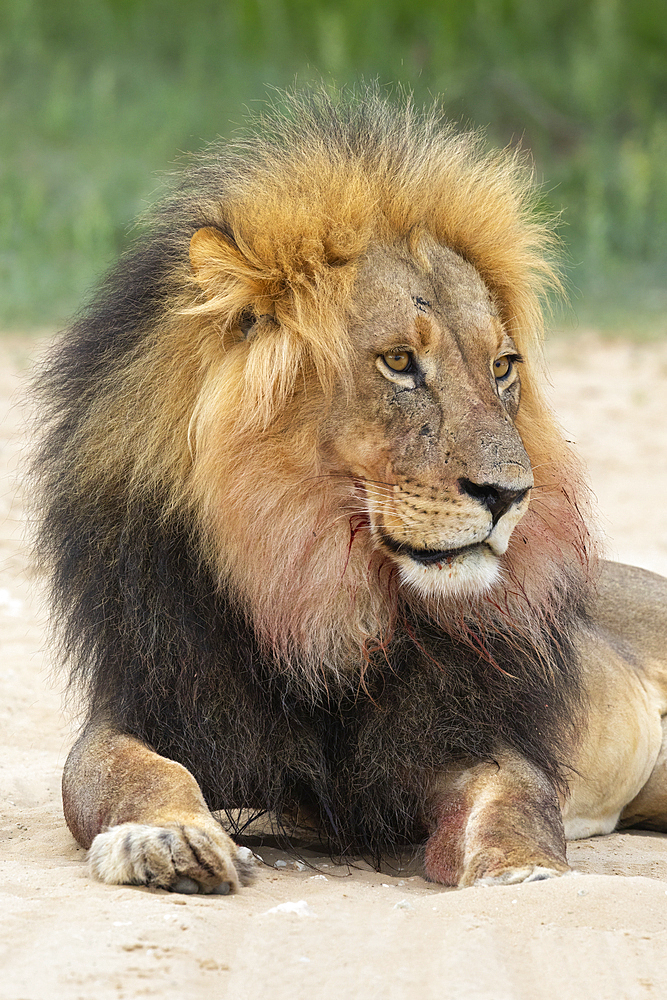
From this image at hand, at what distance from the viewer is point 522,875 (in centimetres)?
260

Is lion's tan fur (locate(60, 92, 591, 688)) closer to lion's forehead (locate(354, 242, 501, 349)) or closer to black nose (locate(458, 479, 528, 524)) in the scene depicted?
lion's forehead (locate(354, 242, 501, 349))

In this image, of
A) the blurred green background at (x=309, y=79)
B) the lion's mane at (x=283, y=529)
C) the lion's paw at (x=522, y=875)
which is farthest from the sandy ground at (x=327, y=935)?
the blurred green background at (x=309, y=79)

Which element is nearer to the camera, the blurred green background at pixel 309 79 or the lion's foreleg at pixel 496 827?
the lion's foreleg at pixel 496 827

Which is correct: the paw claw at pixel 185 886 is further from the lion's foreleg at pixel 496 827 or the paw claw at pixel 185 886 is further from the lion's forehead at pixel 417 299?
the lion's forehead at pixel 417 299

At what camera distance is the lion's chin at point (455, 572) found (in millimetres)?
2750

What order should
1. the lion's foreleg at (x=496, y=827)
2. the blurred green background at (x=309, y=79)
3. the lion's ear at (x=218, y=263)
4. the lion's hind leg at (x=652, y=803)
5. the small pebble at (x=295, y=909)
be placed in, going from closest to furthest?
the small pebble at (x=295, y=909)
the lion's foreleg at (x=496, y=827)
the lion's ear at (x=218, y=263)
the lion's hind leg at (x=652, y=803)
the blurred green background at (x=309, y=79)

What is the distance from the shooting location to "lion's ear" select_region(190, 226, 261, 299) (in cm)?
290

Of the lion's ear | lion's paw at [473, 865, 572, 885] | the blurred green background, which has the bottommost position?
lion's paw at [473, 865, 572, 885]

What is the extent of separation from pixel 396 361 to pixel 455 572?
0.47 meters

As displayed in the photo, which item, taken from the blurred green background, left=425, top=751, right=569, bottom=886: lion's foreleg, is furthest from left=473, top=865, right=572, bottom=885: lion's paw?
the blurred green background

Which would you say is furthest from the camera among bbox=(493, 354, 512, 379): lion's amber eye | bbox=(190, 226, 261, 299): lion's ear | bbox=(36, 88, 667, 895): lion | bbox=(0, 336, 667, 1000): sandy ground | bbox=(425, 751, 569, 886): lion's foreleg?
bbox=(493, 354, 512, 379): lion's amber eye

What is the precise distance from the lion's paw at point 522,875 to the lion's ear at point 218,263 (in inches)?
51.9

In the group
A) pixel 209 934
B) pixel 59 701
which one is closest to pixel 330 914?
pixel 209 934

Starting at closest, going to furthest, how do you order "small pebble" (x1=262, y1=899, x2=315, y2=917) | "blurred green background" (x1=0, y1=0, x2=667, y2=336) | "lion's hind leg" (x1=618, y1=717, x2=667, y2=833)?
"small pebble" (x1=262, y1=899, x2=315, y2=917), "lion's hind leg" (x1=618, y1=717, x2=667, y2=833), "blurred green background" (x1=0, y1=0, x2=667, y2=336)
